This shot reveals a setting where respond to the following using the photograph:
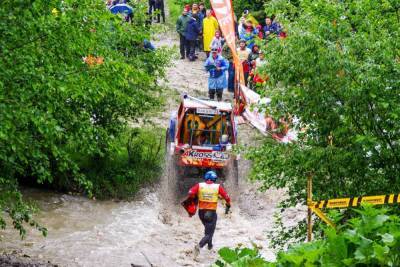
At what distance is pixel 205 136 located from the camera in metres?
21.9

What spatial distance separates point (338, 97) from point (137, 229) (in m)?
8.82

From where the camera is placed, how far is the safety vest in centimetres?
1722

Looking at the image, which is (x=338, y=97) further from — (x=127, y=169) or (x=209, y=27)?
(x=209, y=27)

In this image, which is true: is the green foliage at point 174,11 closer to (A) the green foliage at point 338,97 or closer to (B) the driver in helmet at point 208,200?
(B) the driver in helmet at point 208,200

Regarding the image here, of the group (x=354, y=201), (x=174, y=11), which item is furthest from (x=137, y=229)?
(x=174, y=11)

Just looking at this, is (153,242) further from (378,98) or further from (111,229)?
(378,98)

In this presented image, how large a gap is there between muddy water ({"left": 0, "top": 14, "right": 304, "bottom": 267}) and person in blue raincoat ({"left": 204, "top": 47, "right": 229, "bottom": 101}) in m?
4.88

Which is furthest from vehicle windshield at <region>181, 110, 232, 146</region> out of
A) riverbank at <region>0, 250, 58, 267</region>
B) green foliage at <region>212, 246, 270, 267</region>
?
green foliage at <region>212, 246, 270, 267</region>

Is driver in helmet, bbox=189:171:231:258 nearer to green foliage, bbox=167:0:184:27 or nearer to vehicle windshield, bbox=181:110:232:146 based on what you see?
vehicle windshield, bbox=181:110:232:146

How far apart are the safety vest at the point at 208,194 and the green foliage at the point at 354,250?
414 inches

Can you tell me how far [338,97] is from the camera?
11.9 meters

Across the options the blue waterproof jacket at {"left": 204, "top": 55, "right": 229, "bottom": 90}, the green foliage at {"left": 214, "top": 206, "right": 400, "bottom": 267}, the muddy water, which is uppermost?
the green foliage at {"left": 214, "top": 206, "right": 400, "bottom": 267}

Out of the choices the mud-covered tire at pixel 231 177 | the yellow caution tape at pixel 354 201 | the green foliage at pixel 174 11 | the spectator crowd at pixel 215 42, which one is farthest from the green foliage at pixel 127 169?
the green foliage at pixel 174 11

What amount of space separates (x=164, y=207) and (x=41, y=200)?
3.13m
